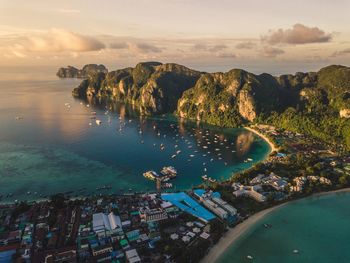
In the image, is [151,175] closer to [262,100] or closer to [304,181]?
[304,181]

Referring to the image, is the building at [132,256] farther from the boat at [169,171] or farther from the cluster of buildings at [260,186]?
the boat at [169,171]

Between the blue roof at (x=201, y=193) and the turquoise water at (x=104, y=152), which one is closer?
the blue roof at (x=201, y=193)

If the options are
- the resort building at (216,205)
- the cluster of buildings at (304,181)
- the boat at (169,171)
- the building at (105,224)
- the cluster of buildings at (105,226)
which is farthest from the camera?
the boat at (169,171)

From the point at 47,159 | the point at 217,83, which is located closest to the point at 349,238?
the point at 47,159

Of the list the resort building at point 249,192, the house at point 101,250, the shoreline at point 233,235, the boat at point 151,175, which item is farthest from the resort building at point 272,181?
the house at point 101,250

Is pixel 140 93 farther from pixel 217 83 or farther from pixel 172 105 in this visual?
pixel 217 83

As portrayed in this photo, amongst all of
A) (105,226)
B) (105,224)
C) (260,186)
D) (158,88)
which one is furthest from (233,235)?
(158,88)
